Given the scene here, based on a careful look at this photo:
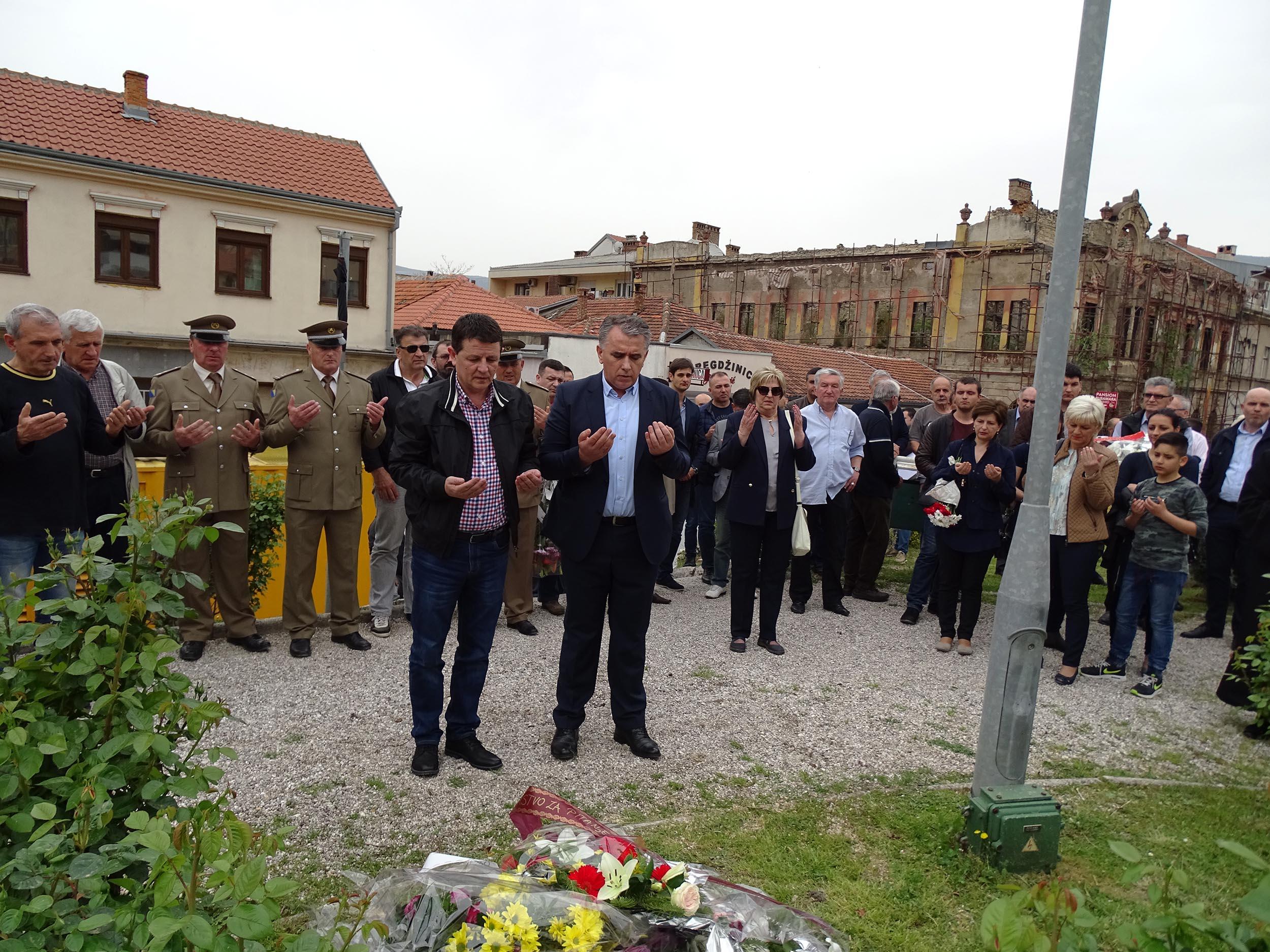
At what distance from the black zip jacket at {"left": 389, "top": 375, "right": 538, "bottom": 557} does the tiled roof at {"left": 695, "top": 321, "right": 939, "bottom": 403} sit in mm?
27081

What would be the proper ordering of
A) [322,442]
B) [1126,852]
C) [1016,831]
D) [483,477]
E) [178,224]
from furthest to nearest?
[178,224], [322,442], [483,477], [1016,831], [1126,852]

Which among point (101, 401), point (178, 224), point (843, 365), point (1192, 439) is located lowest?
point (101, 401)

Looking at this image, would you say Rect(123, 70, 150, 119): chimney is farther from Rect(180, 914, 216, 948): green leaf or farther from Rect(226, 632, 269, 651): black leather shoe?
Rect(180, 914, 216, 948): green leaf

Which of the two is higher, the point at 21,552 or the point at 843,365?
the point at 843,365

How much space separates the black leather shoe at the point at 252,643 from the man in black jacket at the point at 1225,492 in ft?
26.7

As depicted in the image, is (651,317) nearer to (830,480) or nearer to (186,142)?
(186,142)

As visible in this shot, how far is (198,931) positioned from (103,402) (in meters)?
5.04

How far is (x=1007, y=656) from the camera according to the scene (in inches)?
163

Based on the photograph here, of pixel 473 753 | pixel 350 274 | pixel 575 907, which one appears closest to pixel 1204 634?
pixel 473 753

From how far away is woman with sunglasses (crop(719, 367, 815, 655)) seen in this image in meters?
7.07

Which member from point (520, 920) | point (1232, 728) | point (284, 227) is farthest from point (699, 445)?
point (284, 227)

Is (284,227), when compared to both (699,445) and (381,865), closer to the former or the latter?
(699,445)

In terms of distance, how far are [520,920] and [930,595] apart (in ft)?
23.6

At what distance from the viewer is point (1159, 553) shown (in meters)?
6.72
